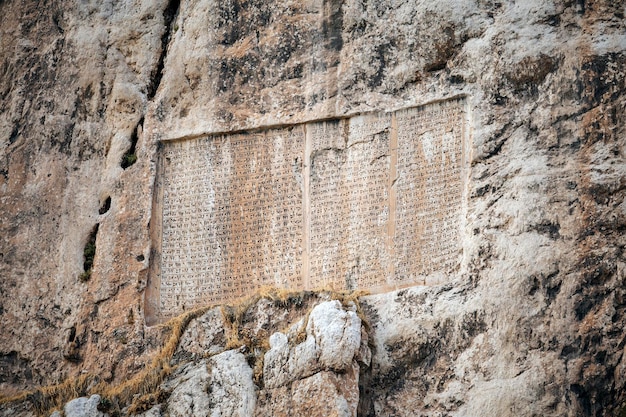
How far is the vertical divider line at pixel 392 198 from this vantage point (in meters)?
18.0

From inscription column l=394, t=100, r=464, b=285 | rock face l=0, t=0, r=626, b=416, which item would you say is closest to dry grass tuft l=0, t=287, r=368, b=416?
rock face l=0, t=0, r=626, b=416

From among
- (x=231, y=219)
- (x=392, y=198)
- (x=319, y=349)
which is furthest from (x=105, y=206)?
(x=319, y=349)

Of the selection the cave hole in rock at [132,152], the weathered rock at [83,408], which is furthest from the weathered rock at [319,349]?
the cave hole in rock at [132,152]

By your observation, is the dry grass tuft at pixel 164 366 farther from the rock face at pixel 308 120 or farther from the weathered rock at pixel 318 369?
the weathered rock at pixel 318 369

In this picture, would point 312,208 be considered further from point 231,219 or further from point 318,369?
point 318,369

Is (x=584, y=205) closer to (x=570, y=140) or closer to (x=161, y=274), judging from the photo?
(x=570, y=140)

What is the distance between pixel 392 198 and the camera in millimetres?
18297

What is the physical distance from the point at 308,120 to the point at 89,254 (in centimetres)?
385

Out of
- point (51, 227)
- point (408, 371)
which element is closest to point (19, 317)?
point (51, 227)

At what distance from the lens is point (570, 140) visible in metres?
17.1

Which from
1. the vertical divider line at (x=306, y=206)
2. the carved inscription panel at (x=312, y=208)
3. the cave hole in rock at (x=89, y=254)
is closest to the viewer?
the carved inscription panel at (x=312, y=208)

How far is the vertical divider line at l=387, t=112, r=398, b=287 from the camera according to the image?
1798 cm

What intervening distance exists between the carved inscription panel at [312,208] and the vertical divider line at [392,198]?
1 cm

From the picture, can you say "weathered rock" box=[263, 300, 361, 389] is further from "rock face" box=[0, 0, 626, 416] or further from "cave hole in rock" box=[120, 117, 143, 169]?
"cave hole in rock" box=[120, 117, 143, 169]
